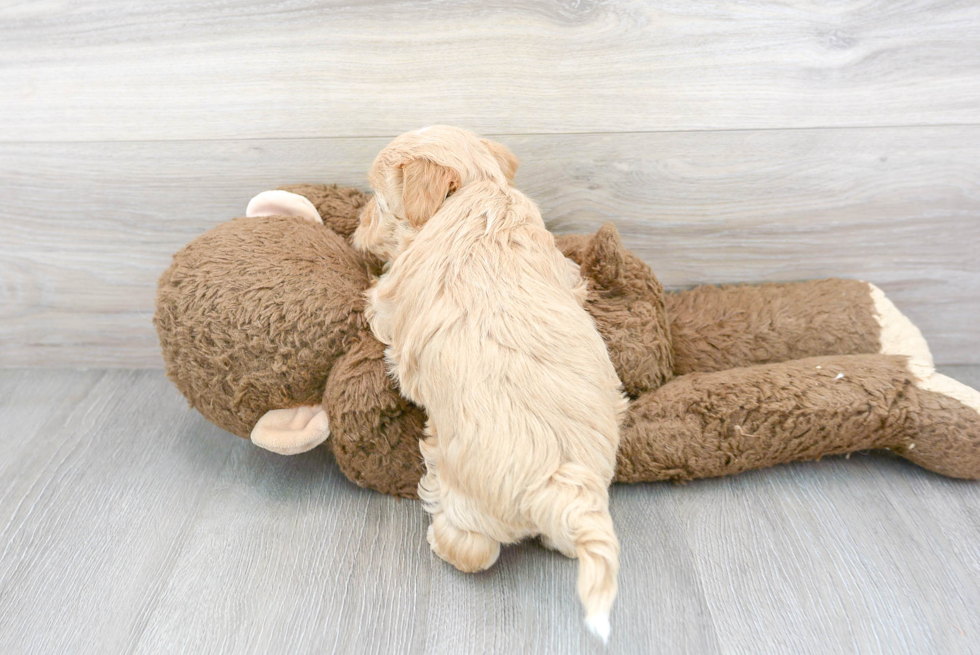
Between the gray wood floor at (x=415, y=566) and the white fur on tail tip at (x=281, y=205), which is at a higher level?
the white fur on tail tip at (x=281, y=205)

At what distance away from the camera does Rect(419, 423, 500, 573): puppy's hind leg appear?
3.06 ft

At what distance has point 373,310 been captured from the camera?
1.03 m

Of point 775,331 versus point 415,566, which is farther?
point 775,331

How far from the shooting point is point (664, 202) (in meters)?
1.27

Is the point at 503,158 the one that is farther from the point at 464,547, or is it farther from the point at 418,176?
the point at 464,547

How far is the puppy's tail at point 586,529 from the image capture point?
0.74m

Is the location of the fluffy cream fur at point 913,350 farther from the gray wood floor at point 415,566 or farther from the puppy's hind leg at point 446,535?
the puppy's hind leg at point 446,535

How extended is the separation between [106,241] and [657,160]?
3.61 ft

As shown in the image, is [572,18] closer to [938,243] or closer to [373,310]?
[373,310]

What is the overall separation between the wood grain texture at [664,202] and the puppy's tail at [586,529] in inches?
24.1

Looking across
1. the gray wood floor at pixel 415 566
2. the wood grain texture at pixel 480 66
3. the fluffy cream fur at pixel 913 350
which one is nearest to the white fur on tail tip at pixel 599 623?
the gray wood floor at pixel 415 566

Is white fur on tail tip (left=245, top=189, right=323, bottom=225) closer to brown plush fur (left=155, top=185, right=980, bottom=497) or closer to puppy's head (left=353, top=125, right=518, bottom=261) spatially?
brown plush fur (left=155, top=185, right=980, bottom=497)

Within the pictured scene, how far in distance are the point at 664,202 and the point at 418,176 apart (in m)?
0.55

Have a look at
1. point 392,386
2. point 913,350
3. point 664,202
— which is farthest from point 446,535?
point 913,350
